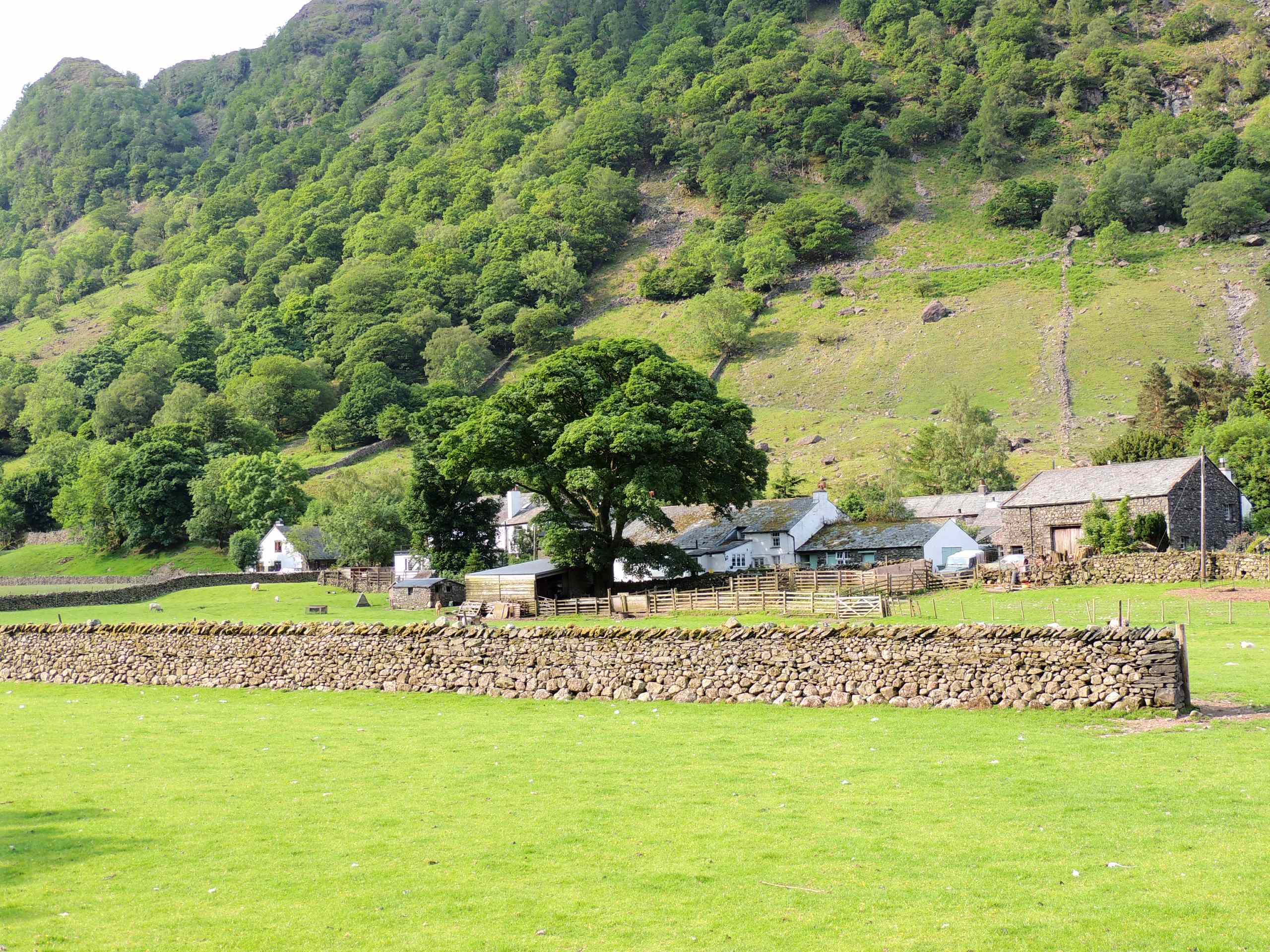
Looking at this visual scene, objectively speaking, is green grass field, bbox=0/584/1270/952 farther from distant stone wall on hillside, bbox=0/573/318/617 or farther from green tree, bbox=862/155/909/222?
green tree, bbox=862/155/909/222

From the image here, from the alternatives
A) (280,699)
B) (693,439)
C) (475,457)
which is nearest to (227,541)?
(475,457)

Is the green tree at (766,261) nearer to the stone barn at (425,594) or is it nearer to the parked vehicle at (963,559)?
the parked vehicle at (963,559)

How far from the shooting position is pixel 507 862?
1055 cm

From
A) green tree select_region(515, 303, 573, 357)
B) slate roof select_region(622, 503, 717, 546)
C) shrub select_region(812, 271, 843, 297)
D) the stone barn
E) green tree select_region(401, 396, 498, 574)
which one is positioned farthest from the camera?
green tree select_region(515, 303, 573, 357)

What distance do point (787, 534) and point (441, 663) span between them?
3906cm

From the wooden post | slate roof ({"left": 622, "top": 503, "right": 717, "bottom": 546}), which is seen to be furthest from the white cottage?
the wooden post

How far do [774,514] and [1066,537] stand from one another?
53.9 feet

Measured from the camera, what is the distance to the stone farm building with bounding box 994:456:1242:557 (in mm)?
53719

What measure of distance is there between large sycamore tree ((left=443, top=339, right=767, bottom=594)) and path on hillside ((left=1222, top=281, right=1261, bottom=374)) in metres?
76.8

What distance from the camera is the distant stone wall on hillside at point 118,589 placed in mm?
55250

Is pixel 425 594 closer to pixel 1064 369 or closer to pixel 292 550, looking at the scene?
pixel 292 550

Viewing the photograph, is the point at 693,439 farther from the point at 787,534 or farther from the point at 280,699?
the point at 280,699

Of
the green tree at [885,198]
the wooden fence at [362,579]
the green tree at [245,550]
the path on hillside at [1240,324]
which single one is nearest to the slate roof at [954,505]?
the wooden fence at [362,579]

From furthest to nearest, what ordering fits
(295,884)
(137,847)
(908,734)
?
(908,734)
(137,847)
(295,884)
